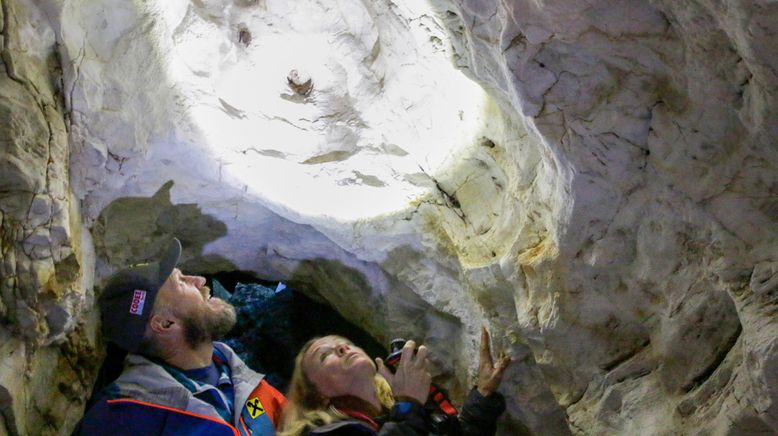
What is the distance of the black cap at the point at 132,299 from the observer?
7.16 feet

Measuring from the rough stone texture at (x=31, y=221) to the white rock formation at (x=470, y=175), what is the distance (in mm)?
14

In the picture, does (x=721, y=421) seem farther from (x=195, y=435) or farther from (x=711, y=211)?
(x=195, y=435)

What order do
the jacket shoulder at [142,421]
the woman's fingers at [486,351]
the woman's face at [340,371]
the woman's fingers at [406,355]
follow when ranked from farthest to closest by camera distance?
the woman's fingers at [486,351] → the woman's fingers at [406,355] → the woman's face at [340,371] → the jacket shoulder at [142,421]

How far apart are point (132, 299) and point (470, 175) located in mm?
1328

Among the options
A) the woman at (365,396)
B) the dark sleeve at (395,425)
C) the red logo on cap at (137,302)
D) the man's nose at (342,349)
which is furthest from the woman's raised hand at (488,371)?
the red logo on cap at (137,302)

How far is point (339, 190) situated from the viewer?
2936mm

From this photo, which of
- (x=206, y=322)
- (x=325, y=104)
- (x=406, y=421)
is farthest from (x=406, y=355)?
(x=325, y=104)

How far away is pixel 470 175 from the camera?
270 cm

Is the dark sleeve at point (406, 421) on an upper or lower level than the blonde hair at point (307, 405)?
upper

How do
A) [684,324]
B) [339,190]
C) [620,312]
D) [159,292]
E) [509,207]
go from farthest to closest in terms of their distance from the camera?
[339,190] < [509,207] < [159,292] < [620,312] < [684,324]

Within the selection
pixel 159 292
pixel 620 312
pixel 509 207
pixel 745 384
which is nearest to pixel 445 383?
pixel 509 207

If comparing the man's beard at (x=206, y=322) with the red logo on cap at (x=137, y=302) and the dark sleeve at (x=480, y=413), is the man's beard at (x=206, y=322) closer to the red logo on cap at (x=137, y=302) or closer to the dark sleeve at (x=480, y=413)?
the red logo on cap at (x=137, y=302)

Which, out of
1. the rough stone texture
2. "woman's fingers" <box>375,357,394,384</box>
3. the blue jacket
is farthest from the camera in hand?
Result: the rough stone texture

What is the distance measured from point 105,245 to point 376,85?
1.26 meters
